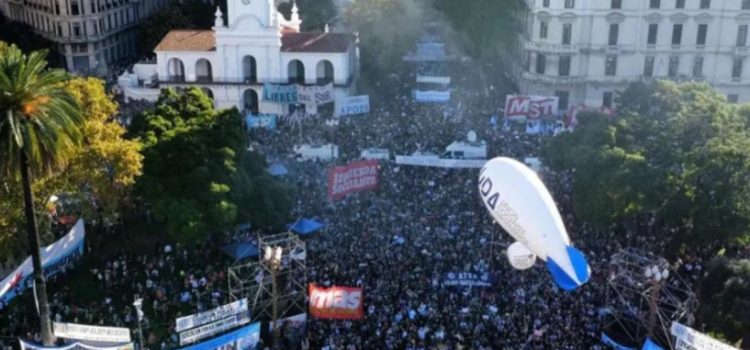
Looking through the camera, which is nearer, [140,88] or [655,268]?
[655,268]

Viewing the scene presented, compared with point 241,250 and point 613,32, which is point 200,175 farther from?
point 613,32

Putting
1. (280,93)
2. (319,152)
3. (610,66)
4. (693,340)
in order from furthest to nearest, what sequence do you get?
(610,66)
(280,93)
(319,152)
(693,340)

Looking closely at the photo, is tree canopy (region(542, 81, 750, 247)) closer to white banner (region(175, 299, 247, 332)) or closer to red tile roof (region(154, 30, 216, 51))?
white banner (region(175, 299, 247, 332))

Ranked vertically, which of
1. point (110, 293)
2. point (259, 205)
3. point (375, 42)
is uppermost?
point (375, 42)

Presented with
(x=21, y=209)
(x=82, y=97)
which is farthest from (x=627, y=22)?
(x=21, y=209)

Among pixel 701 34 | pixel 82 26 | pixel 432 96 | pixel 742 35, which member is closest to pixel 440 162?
pixel 432 96

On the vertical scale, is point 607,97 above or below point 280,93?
below

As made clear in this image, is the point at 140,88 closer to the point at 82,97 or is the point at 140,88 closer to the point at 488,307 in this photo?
the point at 82,97
